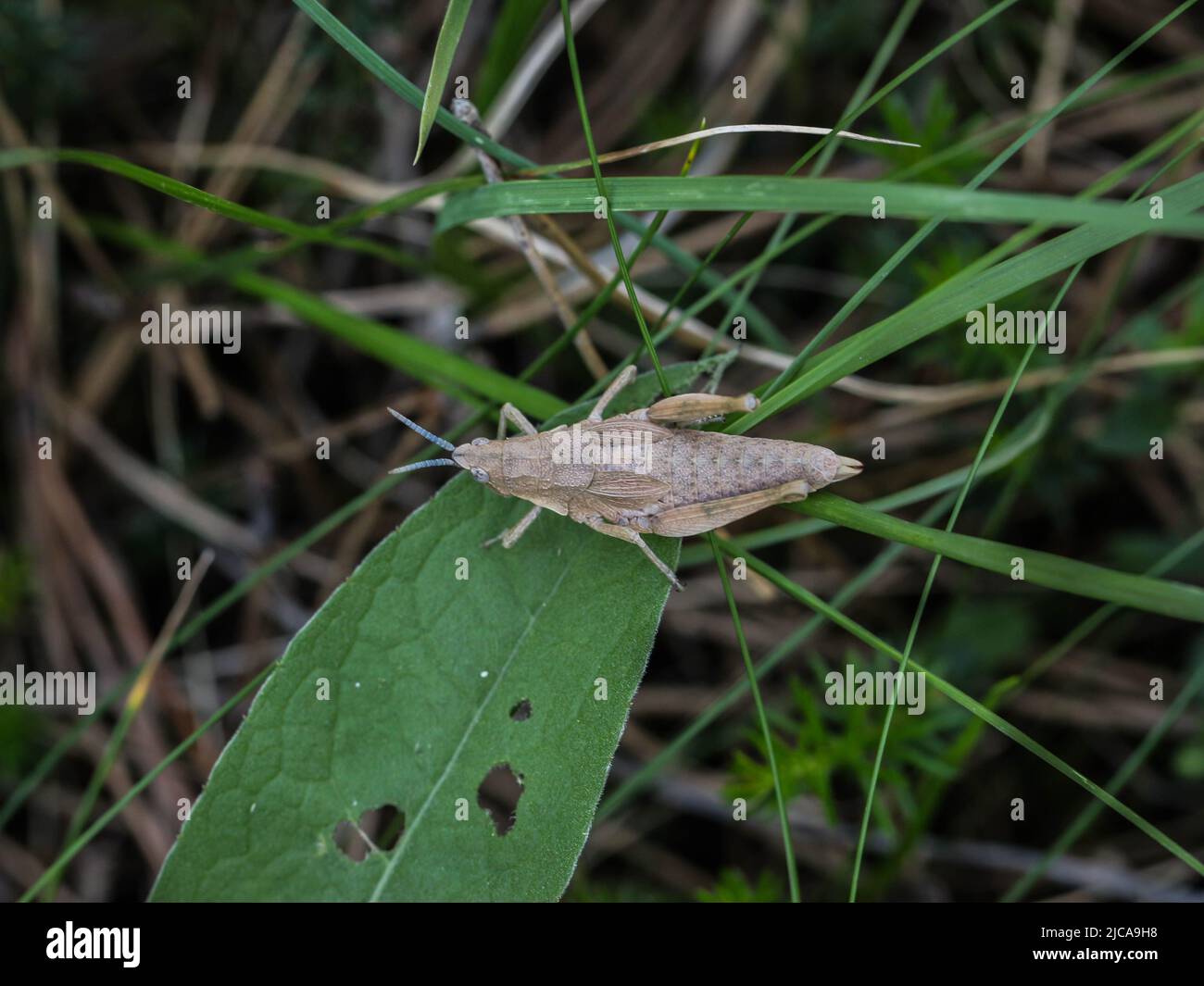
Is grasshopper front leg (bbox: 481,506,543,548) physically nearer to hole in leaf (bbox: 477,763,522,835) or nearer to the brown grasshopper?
the brown grasshopper

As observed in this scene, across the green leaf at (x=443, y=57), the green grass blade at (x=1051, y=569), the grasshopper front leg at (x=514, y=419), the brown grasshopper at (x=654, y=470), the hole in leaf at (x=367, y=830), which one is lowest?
the hole in leaf at (x=367, y=830)

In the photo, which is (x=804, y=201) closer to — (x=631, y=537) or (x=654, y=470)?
(x=654, y=470)

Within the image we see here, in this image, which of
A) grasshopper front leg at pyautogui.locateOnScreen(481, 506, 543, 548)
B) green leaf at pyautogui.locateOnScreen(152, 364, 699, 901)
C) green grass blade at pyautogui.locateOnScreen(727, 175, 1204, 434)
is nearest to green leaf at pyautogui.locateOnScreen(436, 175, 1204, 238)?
green grass blade at pyautogui.locateOnScreen(727, 175, 1204, 434)

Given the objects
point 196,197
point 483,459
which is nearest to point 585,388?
point 483,459

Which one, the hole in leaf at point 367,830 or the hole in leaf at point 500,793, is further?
the hole in leaf at point 500,793

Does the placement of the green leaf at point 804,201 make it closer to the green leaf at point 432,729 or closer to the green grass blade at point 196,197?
the green grass blade at point 196,197

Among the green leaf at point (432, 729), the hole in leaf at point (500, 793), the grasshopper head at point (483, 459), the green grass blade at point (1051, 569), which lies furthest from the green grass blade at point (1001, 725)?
the hole in leaf at point (500, 793)

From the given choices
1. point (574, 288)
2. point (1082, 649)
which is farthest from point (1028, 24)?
point (1082, 649)

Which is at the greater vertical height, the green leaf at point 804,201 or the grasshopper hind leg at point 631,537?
the green leaf at point 804,201

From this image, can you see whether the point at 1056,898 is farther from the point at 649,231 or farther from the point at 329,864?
the point at 649,231
